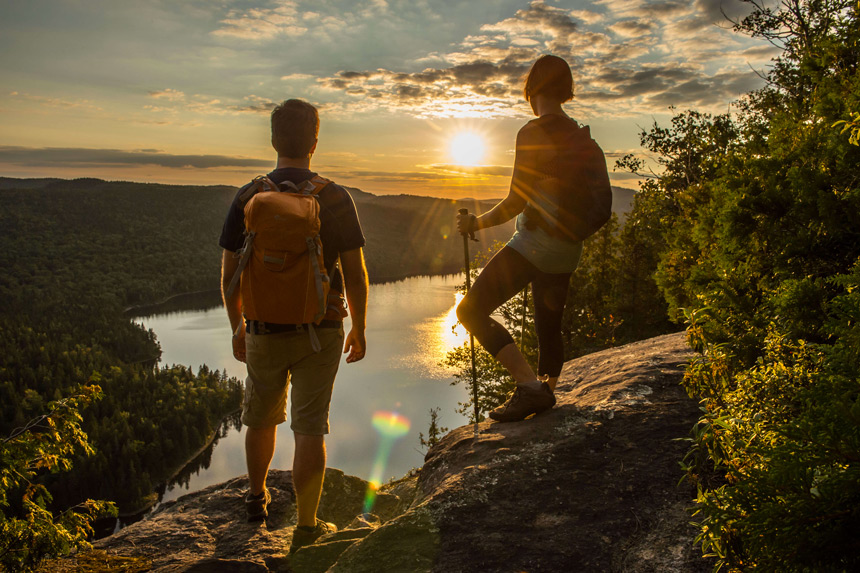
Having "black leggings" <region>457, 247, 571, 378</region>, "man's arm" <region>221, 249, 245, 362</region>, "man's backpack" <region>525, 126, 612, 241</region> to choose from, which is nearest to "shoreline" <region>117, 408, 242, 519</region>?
"man's arm" <region>221, 249, 245, 362</region>

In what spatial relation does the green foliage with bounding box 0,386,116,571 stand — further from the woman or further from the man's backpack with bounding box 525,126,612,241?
the man's backpack with bounding box 525,126,612,241

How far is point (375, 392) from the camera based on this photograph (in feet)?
213

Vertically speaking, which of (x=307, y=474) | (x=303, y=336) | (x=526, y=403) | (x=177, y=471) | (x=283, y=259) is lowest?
(x=177, y=471)

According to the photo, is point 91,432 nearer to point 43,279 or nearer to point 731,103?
point 731,103

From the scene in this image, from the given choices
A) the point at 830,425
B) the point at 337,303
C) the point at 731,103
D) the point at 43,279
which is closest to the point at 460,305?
the point at 337,303

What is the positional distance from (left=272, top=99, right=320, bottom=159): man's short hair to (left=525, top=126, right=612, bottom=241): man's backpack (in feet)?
4.19

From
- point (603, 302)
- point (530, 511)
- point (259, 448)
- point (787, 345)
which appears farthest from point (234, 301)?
point (603, 302)

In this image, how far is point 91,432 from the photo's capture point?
58.1 metres

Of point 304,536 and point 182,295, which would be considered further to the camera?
point 182,295

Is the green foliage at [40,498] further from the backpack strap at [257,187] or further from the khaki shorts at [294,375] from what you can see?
the backpack strap at [257,187]

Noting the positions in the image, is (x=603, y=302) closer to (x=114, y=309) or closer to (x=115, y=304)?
(x=114, y=309)

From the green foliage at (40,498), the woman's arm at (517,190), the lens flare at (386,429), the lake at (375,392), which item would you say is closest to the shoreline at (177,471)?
the lake at (375,392)

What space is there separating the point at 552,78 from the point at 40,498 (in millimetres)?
5162

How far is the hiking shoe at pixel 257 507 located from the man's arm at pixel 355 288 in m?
1.21
